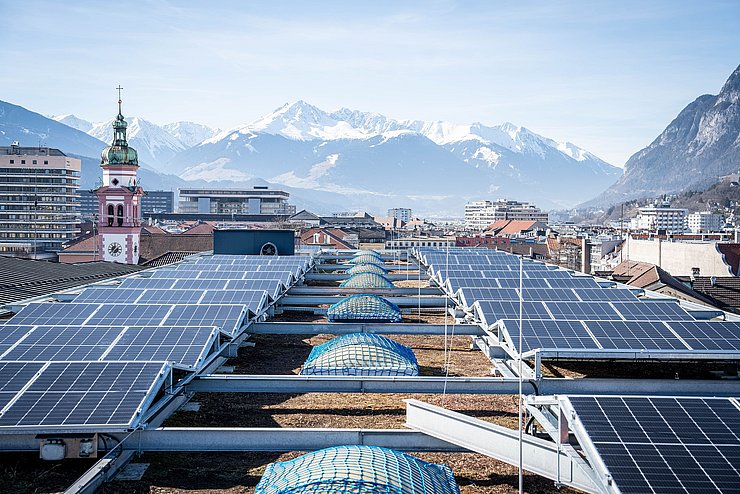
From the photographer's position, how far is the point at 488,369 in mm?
18594

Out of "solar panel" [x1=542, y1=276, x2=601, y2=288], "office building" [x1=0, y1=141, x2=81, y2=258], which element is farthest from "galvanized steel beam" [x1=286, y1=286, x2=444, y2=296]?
"office building" [x1=0, y1=141, x2=81, y2=258]

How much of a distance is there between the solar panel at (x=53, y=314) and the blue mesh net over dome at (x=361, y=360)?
5.78 metres

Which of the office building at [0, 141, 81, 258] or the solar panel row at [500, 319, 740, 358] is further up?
the office building at [0, 141, 81, 258]

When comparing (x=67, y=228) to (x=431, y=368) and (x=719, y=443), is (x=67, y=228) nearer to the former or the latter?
(x=431, y=368)

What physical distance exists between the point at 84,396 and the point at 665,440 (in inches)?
332

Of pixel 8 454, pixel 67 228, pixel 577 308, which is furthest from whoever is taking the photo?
pixel 67 228

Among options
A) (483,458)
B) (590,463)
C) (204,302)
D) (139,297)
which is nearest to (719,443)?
(590,463)

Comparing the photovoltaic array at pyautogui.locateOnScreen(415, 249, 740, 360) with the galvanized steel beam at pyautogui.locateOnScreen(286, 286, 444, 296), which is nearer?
the photovoltaic array at pyautogui.locateOnScreen(415, 249, 740, 360)

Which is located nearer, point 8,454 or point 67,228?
point 8,454

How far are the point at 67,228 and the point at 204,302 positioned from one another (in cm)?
8922

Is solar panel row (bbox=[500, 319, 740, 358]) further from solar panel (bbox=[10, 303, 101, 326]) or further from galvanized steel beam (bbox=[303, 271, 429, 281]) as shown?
galvanized steel beam (bbox=[303, 271, 429, 281])

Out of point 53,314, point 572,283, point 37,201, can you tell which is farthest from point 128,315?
point 37,201

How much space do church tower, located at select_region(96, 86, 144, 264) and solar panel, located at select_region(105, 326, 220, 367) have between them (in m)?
37.3

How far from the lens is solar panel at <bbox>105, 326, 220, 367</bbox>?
14.6 metres
